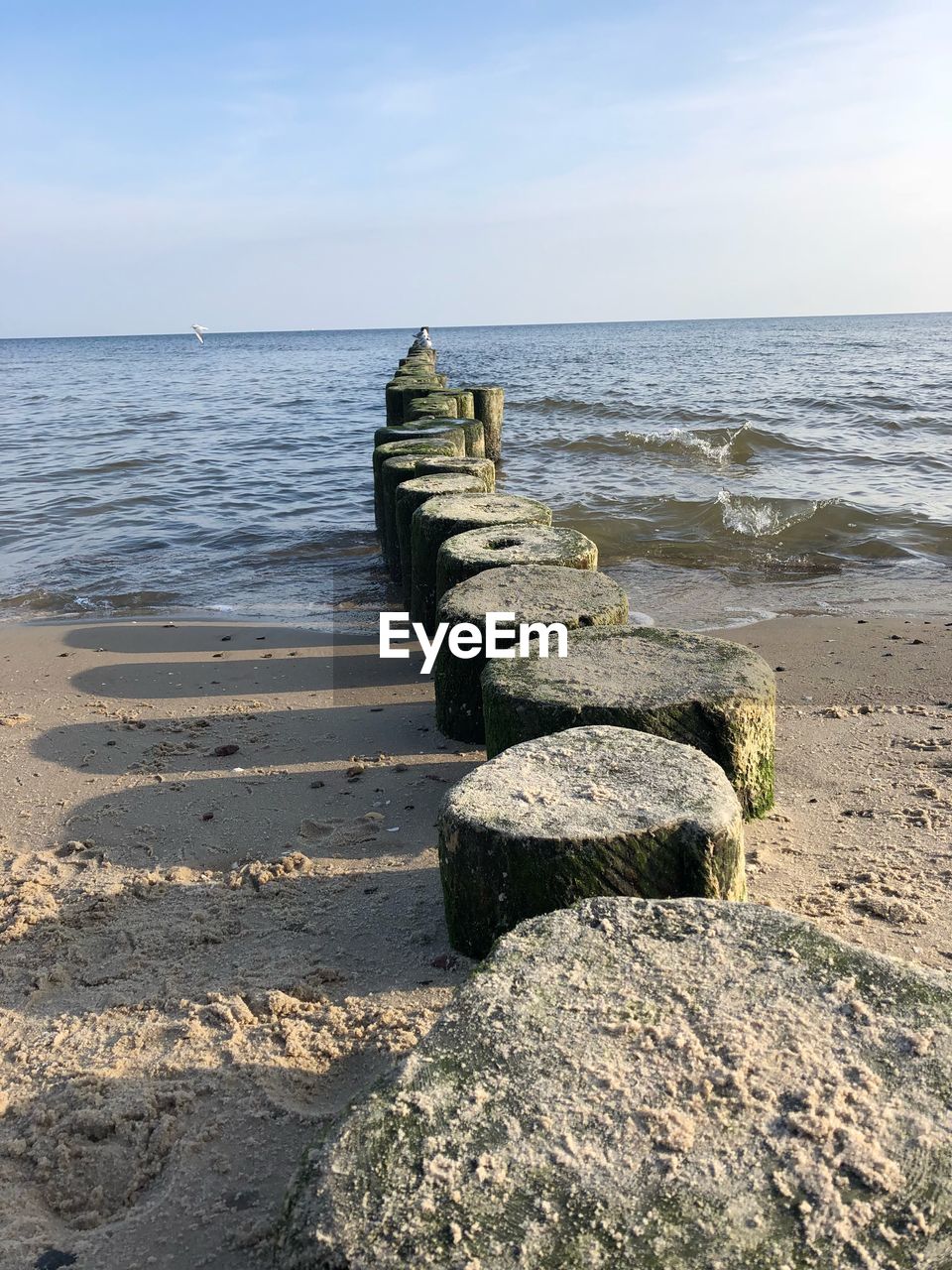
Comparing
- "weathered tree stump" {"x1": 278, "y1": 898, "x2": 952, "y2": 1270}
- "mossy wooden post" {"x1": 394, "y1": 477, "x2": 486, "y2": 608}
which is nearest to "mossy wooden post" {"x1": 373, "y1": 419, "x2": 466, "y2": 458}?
"mossy wooden post" {"x1": 394, "y1": 477, "x2": 486, "y2": 608}

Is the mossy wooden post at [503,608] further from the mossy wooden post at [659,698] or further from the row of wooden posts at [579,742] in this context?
the mossy wooden post at [659,698]

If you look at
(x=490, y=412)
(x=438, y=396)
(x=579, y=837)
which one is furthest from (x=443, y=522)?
(x=490, y=412)

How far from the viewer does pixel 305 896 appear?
3.47 m

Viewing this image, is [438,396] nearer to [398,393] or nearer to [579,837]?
[398,393]

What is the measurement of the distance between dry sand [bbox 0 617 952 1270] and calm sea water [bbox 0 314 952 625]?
7.99 feet

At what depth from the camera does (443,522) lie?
5.91m

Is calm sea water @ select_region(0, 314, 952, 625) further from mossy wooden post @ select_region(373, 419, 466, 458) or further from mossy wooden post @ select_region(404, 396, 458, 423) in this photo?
mossy wooden post @ select_region(404, 396, 458, 423)

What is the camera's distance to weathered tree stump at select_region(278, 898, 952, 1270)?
4.94ft

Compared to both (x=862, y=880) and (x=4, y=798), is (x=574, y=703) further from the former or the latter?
(x=4, y=798)

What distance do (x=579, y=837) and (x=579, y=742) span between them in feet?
1.95

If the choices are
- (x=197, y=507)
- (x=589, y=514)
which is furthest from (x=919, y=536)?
(x=197, y=507)

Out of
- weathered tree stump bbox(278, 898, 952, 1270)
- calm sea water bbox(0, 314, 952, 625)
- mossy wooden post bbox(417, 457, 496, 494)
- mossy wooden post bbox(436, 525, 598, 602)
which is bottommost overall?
calm sea water bbox(0, 314, 952, 625)

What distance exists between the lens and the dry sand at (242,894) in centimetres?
228

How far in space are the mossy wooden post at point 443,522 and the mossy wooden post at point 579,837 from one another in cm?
310
